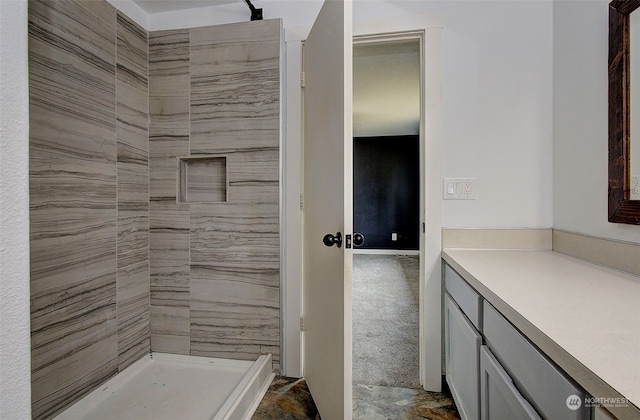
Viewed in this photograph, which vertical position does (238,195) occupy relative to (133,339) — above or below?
above


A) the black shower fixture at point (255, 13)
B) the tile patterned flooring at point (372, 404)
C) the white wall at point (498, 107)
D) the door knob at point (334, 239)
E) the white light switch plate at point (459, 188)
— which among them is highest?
the black shower fixture at point (255, 13)

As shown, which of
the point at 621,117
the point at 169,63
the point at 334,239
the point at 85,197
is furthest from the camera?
the point at 169,63

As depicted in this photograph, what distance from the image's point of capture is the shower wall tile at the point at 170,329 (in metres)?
1.88

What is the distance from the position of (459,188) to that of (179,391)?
187cm

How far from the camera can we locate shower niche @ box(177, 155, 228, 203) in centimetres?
189

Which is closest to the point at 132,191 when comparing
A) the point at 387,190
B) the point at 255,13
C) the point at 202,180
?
the point at 202,180

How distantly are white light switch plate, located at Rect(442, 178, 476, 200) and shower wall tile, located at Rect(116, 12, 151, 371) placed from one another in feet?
5.92

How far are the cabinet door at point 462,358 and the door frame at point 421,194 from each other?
0.12 meters

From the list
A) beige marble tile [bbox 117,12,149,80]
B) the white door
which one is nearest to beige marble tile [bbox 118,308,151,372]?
the white door

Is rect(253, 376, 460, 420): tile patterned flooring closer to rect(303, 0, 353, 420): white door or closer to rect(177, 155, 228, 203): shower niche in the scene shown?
rect(303, 0, 353, 420): white door

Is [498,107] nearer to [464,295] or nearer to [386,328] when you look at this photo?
[464,295]

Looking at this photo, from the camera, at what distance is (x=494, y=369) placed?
91 cm

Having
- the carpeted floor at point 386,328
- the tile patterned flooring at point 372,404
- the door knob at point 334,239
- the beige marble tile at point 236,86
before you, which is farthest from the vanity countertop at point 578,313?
the beige marble tile at point 236,86

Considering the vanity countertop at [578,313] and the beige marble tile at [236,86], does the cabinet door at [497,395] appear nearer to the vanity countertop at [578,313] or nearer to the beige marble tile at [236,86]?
the vanity countertop at [578,313]
